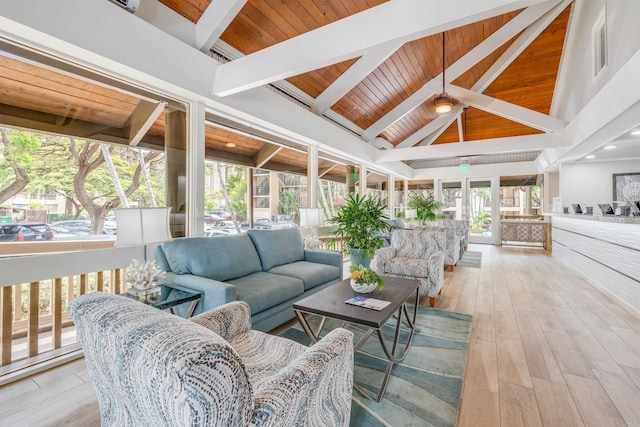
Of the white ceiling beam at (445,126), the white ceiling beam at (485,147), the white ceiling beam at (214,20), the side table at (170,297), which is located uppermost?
the white ceiling beam at (445,126)

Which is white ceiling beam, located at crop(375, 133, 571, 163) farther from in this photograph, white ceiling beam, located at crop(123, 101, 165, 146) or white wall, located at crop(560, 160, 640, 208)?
white ceiling beam, located at crop(123, 101, 165, 146)

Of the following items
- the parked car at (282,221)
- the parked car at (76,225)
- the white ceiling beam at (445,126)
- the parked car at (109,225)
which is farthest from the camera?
the white ceiling beam at (445,126)

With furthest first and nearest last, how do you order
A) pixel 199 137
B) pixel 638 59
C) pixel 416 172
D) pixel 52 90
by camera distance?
1. pixel 416 172
2. pixel 199 137
3. pixel 638 59
4. pixel 52 90

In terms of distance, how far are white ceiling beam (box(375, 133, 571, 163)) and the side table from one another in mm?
5929

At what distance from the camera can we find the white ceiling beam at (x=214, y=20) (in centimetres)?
287

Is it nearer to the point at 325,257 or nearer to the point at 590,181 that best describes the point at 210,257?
the point at 325,257

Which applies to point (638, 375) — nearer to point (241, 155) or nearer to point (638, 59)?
point (638, 59)

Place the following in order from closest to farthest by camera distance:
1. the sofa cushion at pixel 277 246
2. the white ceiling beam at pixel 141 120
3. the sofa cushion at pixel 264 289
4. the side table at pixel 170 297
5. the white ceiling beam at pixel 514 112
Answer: the side table at pixel 170 297
the sofa cushion at pixel 264 289
the white ceiling beam at pixel 141 120
the sofa cushion at pixel 277 246
the white ceiling beam at pixel 514 112

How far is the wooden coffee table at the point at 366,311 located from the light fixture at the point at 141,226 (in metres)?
1.16

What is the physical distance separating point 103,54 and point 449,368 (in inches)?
138

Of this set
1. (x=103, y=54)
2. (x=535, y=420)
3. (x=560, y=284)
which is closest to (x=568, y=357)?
(x=535, y=420)

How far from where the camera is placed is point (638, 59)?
2.79m

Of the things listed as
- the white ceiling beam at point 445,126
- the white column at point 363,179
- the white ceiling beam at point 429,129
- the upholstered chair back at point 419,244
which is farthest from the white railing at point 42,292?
the white ceiling beam at point 445,126

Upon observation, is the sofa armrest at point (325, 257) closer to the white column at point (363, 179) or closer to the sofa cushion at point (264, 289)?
the sofa cushion at point (264, 289)
